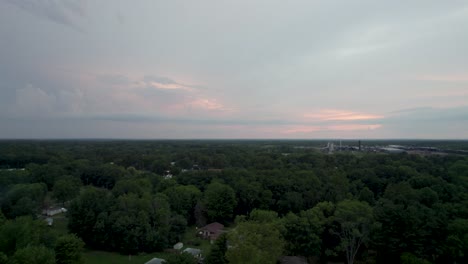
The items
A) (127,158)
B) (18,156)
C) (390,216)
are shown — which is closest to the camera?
(390,216)

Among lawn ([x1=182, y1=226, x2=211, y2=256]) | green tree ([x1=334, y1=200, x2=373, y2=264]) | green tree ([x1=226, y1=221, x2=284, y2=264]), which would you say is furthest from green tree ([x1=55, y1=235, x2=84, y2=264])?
green tree ([x1=334, y1=200, x2=373, y2=264])

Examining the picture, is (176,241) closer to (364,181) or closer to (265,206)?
(265,206)

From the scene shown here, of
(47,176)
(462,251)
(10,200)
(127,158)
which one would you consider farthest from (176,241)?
(127,158)

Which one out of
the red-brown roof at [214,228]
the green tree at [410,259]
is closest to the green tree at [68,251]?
the red-brown roof at [214,228]

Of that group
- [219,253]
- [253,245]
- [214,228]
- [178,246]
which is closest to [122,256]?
[178,246]

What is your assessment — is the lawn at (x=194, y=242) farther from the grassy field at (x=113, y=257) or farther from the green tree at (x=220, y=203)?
the green tree at (x=220, y=203)
